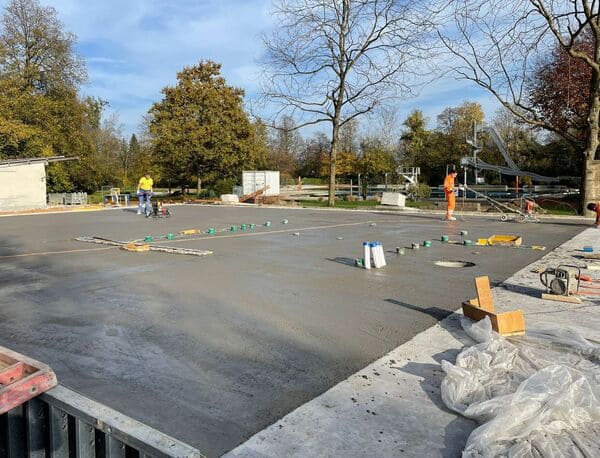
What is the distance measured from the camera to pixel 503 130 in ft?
156

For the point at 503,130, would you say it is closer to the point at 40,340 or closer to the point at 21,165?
the point at 21,165

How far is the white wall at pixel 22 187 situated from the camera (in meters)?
25.8

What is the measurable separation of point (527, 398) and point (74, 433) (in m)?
2.53

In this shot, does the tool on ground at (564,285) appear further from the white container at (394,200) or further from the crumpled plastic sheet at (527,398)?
the white container at (394,200)

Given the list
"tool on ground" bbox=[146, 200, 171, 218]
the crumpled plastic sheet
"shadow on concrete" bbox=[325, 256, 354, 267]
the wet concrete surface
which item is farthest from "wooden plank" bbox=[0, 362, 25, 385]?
"tool on ground" bbox=[146, 200, 171, 218]

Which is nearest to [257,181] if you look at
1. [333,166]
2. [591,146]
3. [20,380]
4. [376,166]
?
[333,166]

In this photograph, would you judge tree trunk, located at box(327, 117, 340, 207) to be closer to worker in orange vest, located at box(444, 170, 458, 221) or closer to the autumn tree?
worker in orange vest, located at box(444, 170, 458, 221)

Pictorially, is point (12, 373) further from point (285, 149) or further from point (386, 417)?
point (285, 149)

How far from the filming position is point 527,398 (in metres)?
2.85

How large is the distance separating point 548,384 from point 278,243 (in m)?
9.44

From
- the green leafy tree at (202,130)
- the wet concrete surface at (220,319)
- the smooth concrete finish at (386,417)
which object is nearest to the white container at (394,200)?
the wet concrete surface at (220,319)

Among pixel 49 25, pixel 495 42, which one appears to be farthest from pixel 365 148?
pixel 49 25

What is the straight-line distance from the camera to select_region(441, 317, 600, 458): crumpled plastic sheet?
2.57 metres

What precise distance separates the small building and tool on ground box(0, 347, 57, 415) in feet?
89.0
